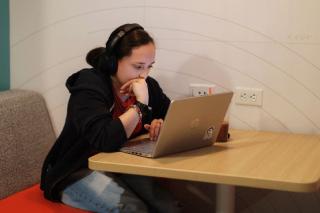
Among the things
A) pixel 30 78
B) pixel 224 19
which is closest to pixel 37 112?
pixel 30 78

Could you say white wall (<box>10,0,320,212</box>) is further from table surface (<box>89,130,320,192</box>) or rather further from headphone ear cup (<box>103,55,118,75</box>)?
headphone ear cup (<box>103,55,118,75</box>)

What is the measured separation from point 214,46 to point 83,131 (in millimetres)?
752

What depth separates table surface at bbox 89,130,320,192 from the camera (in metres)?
1.24

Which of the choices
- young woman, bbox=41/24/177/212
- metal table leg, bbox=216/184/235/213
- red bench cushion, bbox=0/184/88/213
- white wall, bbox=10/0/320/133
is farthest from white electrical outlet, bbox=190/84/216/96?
red bench cushion, bbox=0/184/88/213

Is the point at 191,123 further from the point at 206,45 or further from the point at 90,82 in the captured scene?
the point at 206,45

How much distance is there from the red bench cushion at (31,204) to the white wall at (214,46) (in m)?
0.55

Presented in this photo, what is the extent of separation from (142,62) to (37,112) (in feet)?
2.52

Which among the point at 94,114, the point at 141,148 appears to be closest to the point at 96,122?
the point at 94,114

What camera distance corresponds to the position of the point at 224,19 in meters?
1.99

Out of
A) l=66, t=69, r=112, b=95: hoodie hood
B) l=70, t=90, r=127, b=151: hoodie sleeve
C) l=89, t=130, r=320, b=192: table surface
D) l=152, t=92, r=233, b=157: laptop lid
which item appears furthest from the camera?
l=66, t=69, r=112, b=95: hoodie hood

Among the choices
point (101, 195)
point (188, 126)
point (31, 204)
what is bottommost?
point (31, 204)

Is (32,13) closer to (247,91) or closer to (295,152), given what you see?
(247,91)

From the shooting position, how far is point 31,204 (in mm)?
1779

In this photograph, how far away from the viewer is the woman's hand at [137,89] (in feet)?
5.47
